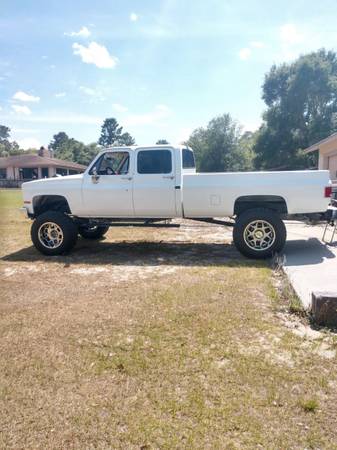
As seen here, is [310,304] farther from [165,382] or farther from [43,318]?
[43,318]

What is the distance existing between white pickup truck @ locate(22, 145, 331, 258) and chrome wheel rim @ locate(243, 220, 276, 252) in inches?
0.4

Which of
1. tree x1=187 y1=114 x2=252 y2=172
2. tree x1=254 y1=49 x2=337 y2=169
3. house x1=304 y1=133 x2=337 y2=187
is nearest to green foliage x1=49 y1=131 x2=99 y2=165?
tree x1=187 y1=114 x2=252 y2=172

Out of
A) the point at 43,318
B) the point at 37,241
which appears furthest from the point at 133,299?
the point at 37,241

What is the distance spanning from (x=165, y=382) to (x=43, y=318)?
1849mm

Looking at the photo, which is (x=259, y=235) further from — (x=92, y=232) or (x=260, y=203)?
(x=92, y=232)

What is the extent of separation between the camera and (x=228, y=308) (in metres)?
4.19

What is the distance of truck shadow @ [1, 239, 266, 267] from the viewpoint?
658cm

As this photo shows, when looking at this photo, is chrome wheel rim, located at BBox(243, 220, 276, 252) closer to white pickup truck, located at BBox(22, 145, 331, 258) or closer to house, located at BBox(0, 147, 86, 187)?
white pickup truck, located at BBox(22, 145, 331, 258)

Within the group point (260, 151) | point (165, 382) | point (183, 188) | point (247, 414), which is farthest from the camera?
point (260, 151)

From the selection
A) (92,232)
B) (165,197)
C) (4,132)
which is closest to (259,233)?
(165,197)

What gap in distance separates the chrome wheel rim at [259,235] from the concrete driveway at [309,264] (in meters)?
0.43

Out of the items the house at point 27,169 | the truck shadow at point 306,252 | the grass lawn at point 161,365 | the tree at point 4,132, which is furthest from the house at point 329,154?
the tree at point 4,132

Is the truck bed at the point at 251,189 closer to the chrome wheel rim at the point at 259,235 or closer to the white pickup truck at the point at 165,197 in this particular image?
the white pickup truck at the point at 165,197

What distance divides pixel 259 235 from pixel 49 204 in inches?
171
